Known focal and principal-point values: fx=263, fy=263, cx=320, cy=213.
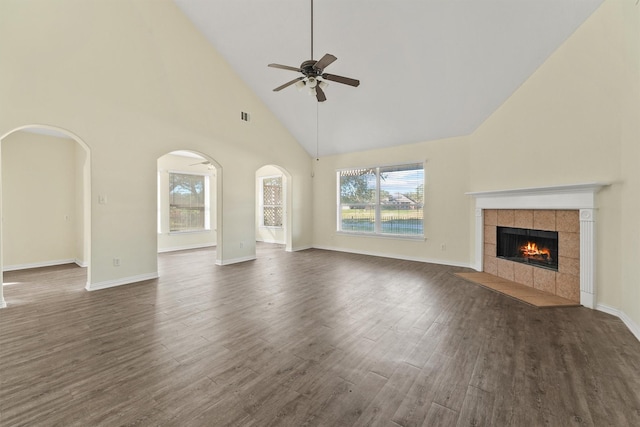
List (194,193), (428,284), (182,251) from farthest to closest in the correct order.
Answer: (194,193)
(182,251)
(428,284)

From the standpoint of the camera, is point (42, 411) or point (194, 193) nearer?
point (42, 411)

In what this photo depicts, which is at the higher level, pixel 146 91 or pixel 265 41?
pixel 265 41

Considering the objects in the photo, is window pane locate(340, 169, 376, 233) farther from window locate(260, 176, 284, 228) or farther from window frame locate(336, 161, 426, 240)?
window locate(260, 176, 284, 228)

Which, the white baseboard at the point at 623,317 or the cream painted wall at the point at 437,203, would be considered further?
the cream painted wall at the point at 437,203

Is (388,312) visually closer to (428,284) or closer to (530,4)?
(428,284)

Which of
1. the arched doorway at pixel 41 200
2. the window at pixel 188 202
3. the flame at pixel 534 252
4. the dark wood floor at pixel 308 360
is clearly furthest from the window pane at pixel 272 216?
the flame at pixel 534 252

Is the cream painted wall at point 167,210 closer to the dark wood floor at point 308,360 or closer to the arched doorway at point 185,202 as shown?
the arched doorway at point 185,202

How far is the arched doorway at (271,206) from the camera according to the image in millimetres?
9141

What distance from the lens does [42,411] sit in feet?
5.35

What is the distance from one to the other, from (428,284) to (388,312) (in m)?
1.49

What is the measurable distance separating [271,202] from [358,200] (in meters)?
3.56

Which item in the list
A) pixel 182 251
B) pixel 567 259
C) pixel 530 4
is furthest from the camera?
pixel 182 251

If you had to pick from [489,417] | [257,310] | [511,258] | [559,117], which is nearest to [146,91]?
[257,310]

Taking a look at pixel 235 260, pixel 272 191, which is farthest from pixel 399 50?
pixel 272 191
